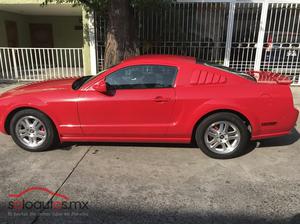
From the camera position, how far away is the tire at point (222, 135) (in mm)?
3779

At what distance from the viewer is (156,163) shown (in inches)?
149

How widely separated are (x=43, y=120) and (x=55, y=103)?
0.33 m

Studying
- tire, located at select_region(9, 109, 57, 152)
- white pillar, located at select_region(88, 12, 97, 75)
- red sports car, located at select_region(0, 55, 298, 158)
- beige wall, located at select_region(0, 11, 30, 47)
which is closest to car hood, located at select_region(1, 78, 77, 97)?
red sports car, located at select_region(0, 55, 298, 158)

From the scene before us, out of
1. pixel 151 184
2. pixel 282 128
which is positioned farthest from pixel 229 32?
pixel 151 184

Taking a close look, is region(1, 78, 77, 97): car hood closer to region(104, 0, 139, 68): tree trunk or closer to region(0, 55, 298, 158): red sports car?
region(0, 55, 298, 158): red sports car

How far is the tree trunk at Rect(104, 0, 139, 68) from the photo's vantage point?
6.39 m

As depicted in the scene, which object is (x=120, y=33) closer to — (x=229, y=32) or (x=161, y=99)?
(x=161, y=99)

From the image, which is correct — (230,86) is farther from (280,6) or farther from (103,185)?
(280,6)

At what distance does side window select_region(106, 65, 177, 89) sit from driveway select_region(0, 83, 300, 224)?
1053 millimetres

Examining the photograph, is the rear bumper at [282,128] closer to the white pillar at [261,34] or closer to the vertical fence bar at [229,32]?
the vertical fence bar at [229,32]

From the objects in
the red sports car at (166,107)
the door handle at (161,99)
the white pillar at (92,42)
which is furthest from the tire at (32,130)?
the white pillar at (92,42)

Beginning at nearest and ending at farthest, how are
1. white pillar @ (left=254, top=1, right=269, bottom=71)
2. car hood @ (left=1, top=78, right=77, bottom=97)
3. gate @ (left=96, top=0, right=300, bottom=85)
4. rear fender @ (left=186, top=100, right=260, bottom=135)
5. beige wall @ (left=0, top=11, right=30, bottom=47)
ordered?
rear fender @ (left=186, top=100, right=260, bottom=135) < car hood @ (left=1, top=78, right=77, bottom=97) < white pillar @ (left=254, top=1, right=269, bottom=71) < gate @ (left=96, top=0, right=300, bottom=85) < beige wall @ (left=0, top=11, right=30, bottom=47)

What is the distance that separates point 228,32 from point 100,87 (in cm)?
624

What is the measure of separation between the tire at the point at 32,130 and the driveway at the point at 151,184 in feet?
0.50
